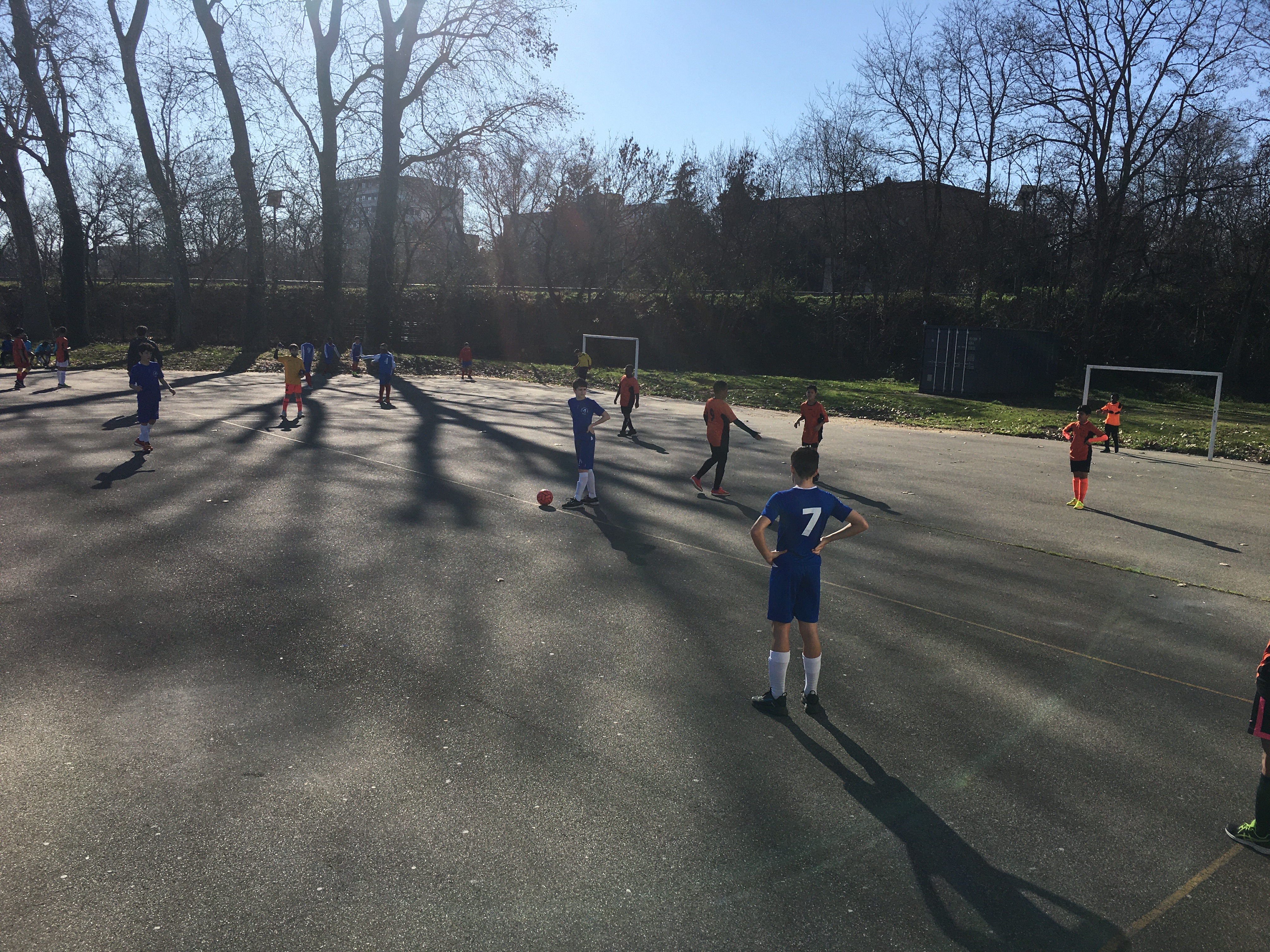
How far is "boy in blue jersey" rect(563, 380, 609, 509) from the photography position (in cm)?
1232

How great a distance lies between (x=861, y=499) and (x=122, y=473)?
12.0 meters

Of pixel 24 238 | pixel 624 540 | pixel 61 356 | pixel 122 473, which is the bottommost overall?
pixel 624 540

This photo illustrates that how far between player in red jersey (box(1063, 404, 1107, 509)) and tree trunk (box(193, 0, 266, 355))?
1321 inches

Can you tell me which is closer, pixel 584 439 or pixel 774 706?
pixel 774 706

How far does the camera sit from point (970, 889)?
4273 millimetres

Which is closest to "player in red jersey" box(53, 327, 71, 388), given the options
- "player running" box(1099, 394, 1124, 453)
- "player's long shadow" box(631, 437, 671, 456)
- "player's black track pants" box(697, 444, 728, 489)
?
"player's long shadow" box(631, 437, 671, 456)

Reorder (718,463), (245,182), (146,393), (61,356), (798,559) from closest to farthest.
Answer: (798,559), (718,463), (146,393), (61,356), (245,182)

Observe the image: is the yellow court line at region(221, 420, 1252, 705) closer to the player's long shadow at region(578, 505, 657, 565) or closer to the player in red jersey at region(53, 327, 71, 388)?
the player's long shadow at region(578, 505, 657, 565)

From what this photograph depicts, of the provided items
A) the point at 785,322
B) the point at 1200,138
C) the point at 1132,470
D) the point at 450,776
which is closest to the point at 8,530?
the point at 450,776

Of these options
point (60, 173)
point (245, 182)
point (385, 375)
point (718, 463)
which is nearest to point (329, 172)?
point (245, 182)

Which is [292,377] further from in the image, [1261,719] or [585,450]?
[1261,719]

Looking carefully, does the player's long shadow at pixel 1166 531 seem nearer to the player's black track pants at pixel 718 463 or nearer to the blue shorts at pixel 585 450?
the player's black track pants at pixel 718 463

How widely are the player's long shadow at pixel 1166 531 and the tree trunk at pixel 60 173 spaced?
135 feet

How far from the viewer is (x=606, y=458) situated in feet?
56.5
